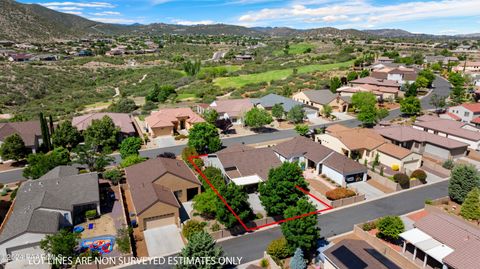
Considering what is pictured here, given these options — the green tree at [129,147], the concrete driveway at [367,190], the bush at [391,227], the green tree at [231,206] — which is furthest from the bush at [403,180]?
the green tree at [129,147]

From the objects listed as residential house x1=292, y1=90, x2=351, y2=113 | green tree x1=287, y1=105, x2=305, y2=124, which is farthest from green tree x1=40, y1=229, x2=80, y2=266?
residential house x1=292, y1=90, x2=351, y2=113

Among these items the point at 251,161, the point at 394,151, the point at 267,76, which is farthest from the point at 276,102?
the point at 267,76

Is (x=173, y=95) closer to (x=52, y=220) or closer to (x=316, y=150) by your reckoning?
(x=316, y=150)

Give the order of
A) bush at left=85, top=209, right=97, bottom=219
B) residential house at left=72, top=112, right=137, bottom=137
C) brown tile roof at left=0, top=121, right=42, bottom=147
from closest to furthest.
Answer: bush at left=85, top=209, right=97, bottom=219 → brown tile roof at left=0, top=121, right=42, bottom=147 → residential house at left=72, top=112, right=137, bottom=137

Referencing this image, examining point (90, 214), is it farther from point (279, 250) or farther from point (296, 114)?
point (296, 114)

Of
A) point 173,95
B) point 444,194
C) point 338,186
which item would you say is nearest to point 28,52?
point 173,95

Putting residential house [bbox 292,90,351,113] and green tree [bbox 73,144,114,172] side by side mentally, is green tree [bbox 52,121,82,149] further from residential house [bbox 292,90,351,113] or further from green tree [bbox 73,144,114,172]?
residential house [bbox 292,90,351,113]
